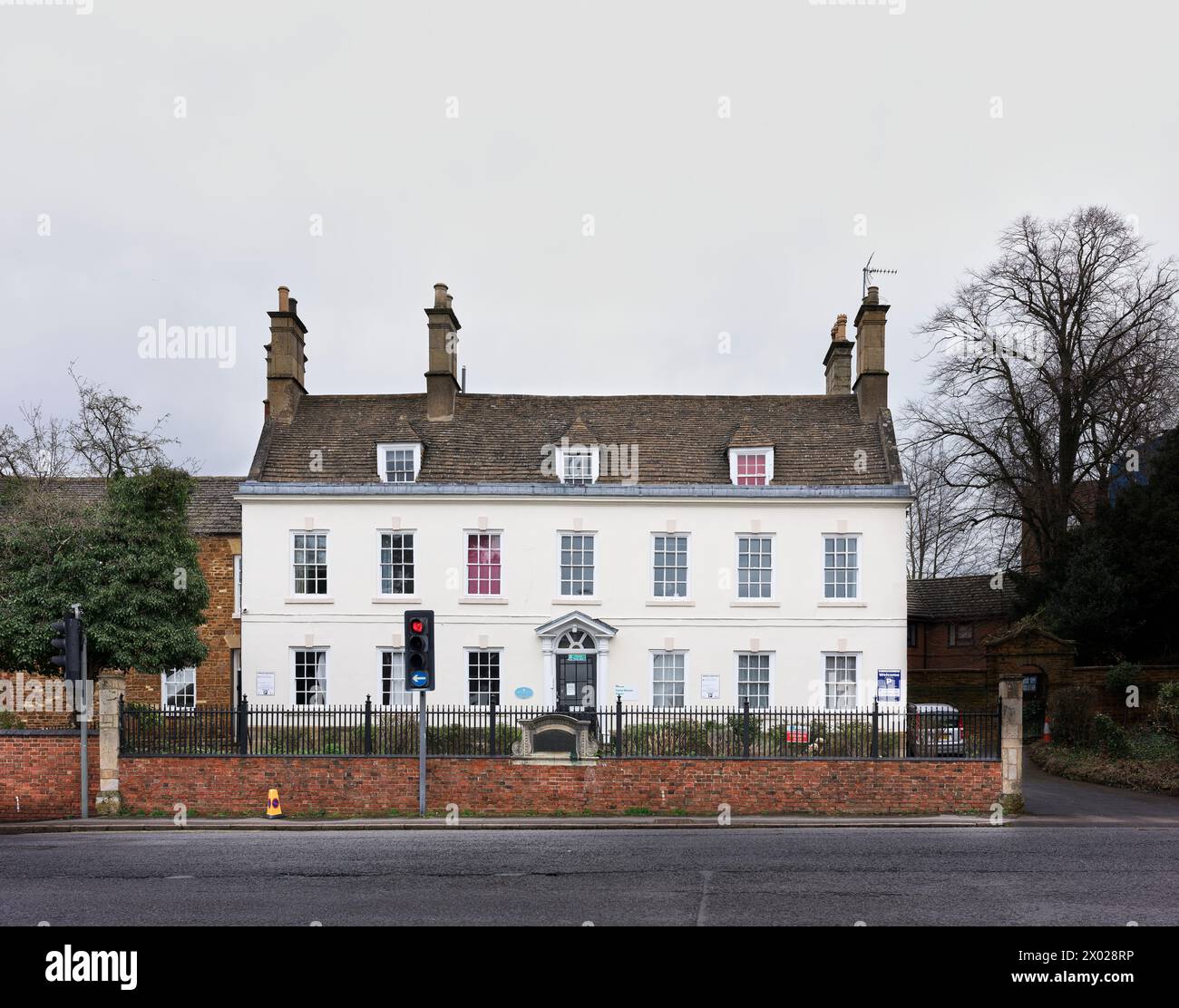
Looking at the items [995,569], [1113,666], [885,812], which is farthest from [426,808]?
[995,569]

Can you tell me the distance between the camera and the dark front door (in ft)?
90.6

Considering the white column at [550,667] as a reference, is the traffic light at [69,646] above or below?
above

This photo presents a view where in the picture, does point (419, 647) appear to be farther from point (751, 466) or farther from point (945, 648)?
point (945, 648)

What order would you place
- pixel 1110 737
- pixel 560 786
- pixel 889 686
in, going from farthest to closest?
pixel 889 686
pixel 1110 737
pixel 560 786

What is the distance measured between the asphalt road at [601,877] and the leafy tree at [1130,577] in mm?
15641

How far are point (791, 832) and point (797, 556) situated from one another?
1166cm

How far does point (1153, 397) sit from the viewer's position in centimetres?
3503

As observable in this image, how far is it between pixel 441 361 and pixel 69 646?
14845 mm

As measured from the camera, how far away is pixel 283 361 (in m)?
30.1

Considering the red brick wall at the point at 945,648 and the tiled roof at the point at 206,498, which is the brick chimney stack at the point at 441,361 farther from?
the red brick wall at the point at 945,648

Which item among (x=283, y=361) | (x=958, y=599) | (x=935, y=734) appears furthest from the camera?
(x=958, y=599)

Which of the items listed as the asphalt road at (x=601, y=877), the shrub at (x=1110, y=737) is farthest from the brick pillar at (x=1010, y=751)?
the shrub at (x=1110, y=737)

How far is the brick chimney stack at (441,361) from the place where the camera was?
30000mm

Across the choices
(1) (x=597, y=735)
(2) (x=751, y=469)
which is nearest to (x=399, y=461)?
(2) (x=751, y=469)
